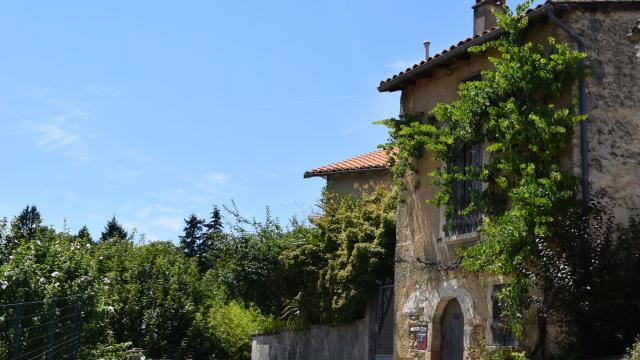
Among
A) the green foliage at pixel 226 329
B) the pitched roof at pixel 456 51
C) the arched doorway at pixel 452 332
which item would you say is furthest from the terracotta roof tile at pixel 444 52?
the green foliage at pixel 226 329

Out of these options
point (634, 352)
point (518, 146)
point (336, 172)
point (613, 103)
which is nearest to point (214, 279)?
point (336, 172)

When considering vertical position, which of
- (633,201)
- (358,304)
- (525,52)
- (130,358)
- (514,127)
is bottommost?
(130,358)

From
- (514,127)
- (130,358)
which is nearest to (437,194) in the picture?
(514,127)

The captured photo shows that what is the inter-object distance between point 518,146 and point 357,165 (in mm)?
11313

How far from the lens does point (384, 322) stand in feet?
52.9

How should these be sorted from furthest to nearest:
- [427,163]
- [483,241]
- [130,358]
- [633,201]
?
[130,358], [427,163], [483,241], [633,201]

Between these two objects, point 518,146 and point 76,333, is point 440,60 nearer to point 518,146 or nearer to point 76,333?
point 518,146

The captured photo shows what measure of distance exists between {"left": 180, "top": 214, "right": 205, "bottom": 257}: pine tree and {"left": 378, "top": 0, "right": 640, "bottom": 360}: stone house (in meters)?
49.4

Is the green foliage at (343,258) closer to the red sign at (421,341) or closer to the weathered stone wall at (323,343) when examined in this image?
the weathered stone wall at (323,343)

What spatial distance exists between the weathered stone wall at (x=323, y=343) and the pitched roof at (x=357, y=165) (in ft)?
16.9

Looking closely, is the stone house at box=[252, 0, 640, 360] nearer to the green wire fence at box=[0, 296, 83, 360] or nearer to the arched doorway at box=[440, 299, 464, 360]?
the arched doorway at box=[440, 299, 464, 360]

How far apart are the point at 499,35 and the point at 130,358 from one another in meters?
9.20

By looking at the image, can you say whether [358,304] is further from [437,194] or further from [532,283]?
[532,283]

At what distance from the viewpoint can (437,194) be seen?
12.8 meters
